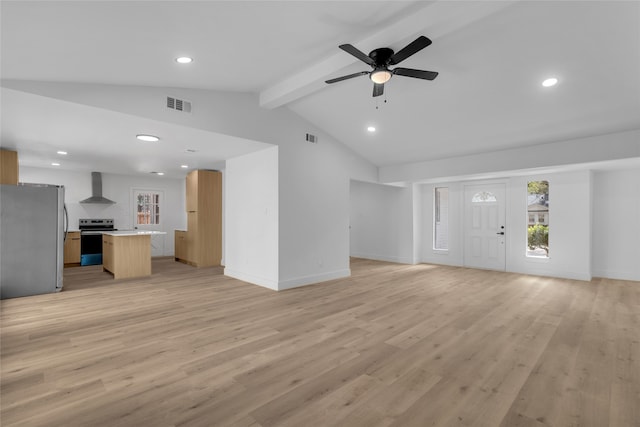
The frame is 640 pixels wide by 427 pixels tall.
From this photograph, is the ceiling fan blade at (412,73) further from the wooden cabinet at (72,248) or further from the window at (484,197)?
the wooden cabinet at (72,248)

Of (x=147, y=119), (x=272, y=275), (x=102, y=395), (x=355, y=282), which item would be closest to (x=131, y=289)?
(x=272, y=275)

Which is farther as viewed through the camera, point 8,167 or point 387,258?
point 387,258

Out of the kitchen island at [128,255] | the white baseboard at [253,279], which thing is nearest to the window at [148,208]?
the kitchen island at [128,255]

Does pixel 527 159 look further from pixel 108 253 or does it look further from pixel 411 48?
pixel 108 253

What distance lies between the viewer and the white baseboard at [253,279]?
540 cm

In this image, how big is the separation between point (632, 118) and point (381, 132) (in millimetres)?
3823

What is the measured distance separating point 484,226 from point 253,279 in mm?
5792

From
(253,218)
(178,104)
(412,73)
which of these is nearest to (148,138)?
(178,104)

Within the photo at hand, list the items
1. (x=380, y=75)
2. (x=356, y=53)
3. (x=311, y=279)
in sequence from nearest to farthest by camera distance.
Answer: (x=356, y=53)
(x=380, y=75)
(x=311, y=279)

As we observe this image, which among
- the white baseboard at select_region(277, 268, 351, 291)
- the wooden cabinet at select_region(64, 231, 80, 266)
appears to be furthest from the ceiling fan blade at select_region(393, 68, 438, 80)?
the wooden cabinet at select_region(64, 231, 80, 266)

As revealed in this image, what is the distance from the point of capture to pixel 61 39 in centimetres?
260

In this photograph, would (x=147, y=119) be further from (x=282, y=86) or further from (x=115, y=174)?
(x=115, y=174)

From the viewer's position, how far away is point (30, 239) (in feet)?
16.1

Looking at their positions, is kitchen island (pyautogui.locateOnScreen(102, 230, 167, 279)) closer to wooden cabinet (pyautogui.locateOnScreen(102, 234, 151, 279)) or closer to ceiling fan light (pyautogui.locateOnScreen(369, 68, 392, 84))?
wooden cabinet (pyautogui.locateOnScreen(102, 234, 151, 279))
